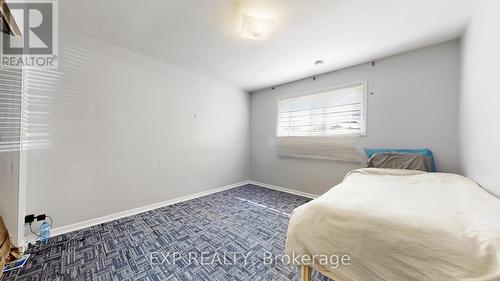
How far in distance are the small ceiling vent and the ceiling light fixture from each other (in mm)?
1706

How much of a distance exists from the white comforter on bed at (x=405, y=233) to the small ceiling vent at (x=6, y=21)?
241 centimetres

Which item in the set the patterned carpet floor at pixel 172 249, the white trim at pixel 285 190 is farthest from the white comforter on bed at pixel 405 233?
the white trim at pixel 285 190

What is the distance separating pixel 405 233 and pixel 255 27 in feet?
6.64

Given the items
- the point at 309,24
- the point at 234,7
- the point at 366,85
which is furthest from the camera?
the point at 366,85

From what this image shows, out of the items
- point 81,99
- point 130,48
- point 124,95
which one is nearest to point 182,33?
point 130,48

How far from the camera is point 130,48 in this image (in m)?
2.36

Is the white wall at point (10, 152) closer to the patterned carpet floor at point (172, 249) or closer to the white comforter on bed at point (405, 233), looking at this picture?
the patterned carpet floor at point (172, 249)

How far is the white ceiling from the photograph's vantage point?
1.58 metres

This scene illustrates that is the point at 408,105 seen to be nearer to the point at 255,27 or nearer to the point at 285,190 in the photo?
the point at 255,27

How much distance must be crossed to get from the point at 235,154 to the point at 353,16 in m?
3.03

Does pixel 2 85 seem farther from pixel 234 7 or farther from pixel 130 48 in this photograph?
pixel 234 7

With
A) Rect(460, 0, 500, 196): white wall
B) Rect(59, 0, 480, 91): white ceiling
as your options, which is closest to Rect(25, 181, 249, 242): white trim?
Rect(59, 0, 480, 91): white ceiling

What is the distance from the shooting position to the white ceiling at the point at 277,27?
62.4 inches

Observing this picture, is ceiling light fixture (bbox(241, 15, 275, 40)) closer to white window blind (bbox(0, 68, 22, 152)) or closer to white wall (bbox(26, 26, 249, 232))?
white wall (bbox(26, 26, 249, 232))
